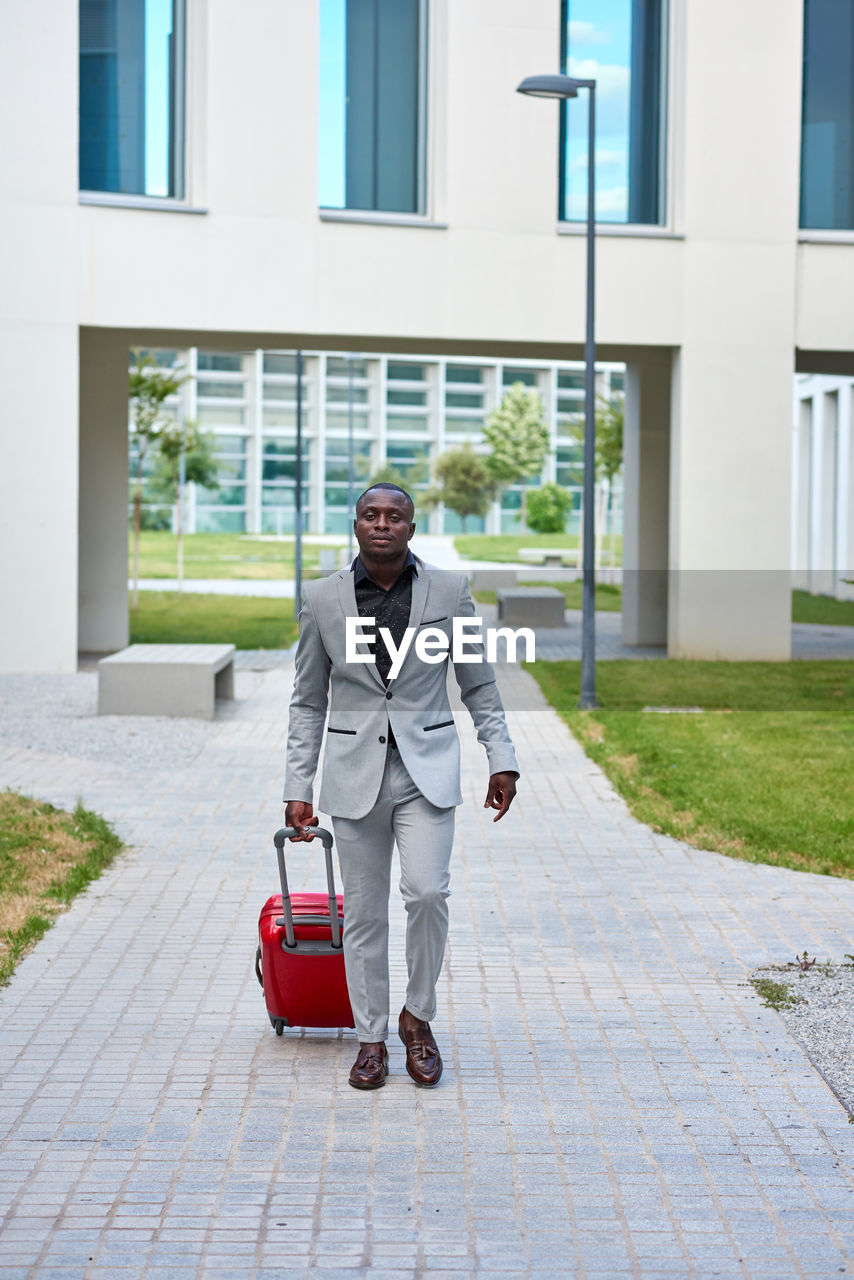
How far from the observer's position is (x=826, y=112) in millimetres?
20250

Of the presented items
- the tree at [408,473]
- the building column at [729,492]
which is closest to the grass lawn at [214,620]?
the building column at [729,492]

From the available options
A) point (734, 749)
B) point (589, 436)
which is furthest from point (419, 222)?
point (734, 749)

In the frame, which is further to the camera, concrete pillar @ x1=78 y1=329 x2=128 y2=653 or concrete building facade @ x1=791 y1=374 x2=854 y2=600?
concrete building facade @ x1=791 y1=374 x2=854 y2=600

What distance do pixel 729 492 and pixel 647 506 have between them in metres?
3.27

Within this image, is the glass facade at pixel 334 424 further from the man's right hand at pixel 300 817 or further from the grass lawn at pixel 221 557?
the man's right hand at pixel 300 817

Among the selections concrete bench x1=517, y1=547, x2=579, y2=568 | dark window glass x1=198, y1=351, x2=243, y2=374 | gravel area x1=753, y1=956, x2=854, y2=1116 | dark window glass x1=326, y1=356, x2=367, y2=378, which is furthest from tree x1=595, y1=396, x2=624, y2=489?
dark window glass x1=198, y1=351, x2=243, y2=374

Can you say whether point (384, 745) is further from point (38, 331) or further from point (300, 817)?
point (38, 331)

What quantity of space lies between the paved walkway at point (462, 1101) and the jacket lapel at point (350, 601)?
1321mm

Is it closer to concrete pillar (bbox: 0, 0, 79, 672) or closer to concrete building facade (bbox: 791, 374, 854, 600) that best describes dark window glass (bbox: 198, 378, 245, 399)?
concrete building facade (bbox: 791, 374, 854, 600)

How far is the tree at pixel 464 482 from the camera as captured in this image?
86.7m

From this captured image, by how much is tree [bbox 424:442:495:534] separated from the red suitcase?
81.8 meters

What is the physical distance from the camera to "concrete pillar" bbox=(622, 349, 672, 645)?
22.5 meters

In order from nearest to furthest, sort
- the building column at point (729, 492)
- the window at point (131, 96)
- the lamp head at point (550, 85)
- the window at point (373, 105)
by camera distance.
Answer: the lamp head at point (550, 85) < the window at point (131, 96) < the window at point (373, 105) < the building column at point (729, 492)

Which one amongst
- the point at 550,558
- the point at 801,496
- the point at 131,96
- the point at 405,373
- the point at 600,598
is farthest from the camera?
the point at 405,373
